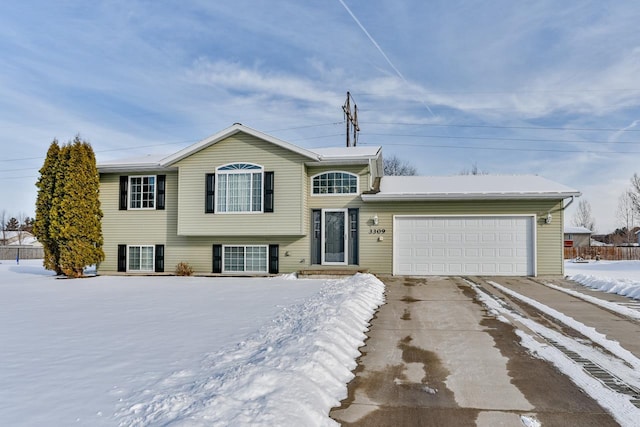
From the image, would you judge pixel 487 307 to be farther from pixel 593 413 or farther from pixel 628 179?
pixel 628 179

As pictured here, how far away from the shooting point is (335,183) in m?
14.1

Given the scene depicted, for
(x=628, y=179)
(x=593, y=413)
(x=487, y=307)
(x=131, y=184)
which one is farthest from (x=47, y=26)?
(x=628, y=179)

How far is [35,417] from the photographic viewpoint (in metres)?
3.05

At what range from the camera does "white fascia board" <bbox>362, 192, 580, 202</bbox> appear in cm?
1295

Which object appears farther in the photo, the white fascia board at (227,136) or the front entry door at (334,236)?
the front entry door at (334,236)

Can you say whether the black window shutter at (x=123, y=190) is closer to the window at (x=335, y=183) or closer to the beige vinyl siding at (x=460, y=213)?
the window at (x=335, y=183)

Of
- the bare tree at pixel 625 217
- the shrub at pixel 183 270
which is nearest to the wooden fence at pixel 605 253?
the shrub at pixel 183 270

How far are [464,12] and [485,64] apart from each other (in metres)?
4.00

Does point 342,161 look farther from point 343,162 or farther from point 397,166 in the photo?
point 397,166

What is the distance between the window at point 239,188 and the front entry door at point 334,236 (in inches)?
96.5

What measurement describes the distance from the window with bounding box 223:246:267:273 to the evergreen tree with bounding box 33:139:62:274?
5877mm

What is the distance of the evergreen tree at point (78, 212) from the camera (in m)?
13.7

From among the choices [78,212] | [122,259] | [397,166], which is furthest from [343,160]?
[397,166]

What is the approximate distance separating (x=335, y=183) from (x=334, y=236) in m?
1.86
